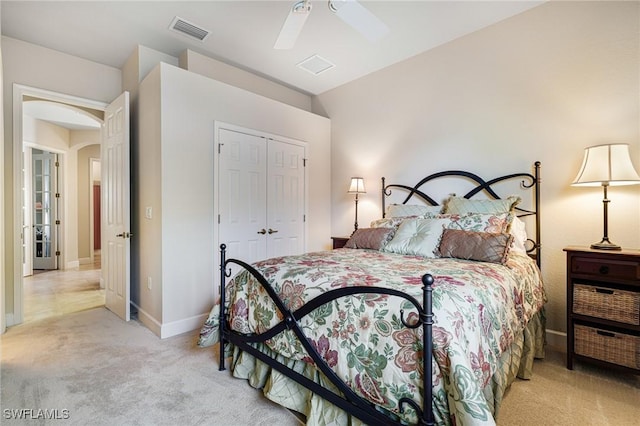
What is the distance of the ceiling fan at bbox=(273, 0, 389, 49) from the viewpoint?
1.99 meters

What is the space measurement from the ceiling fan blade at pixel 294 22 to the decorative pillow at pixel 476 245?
199 cm

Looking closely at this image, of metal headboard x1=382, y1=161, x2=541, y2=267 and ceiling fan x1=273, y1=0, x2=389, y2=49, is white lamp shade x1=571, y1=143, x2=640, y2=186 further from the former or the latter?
ceiling fan x1=273, y1=0, x2=389, y2=49

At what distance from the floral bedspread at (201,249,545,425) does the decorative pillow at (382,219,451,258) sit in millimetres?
368

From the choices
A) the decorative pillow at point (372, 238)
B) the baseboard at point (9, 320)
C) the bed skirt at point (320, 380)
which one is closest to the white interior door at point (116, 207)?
the baseboard at point (9, 320)

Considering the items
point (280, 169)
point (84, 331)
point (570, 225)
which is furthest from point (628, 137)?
point (84, 331)

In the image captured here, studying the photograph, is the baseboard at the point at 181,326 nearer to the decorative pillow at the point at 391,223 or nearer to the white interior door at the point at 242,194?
the white interior door at the point at 242,194

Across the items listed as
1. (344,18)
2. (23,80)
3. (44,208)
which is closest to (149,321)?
(23,80)

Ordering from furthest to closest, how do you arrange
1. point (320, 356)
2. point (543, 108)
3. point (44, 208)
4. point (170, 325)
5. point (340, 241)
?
point (44, 208) < point (340, 241) < point (170, 325) < point (543, 108) < point (320, 356)

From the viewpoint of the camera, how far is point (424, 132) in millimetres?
3611

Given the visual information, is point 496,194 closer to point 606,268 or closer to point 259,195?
point 606,268

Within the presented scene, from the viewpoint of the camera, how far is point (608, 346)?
2.12 m

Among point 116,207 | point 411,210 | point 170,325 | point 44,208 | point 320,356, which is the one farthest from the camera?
point 44,208

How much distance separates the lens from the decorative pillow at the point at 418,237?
2.55 m

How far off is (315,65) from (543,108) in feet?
8.42
